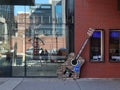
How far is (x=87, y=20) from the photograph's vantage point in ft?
67.3

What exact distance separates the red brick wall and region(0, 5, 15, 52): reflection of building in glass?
3.51 metres

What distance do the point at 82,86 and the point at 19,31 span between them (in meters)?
5.59

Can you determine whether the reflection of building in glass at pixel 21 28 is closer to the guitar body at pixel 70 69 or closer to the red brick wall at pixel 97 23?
the guitar body at pixel 70 69

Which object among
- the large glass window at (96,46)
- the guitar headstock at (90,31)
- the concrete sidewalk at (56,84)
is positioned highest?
the guitar headstock at (90,31)

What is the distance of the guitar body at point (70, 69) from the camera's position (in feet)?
65.5

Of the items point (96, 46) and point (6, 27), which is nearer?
point (96, 46)

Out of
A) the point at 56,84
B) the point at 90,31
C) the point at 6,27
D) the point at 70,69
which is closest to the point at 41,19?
the point at 6,27

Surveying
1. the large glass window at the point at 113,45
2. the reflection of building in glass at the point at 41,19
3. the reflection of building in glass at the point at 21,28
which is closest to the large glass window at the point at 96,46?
the large glass window at the point at 113,45

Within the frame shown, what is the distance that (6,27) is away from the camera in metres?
21.0

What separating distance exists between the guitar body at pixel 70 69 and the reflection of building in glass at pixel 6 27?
3.16 meters

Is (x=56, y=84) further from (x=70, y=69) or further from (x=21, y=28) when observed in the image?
(x=21, y=28)

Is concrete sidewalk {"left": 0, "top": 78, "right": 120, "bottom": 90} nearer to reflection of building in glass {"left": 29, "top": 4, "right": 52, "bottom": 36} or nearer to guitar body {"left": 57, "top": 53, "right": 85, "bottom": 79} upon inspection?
guitar body {"left": 57, "top": 53, "right": 85, "bottom": 79}

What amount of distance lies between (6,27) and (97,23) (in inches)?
191

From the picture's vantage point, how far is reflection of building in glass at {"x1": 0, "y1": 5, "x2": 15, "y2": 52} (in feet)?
68.6
